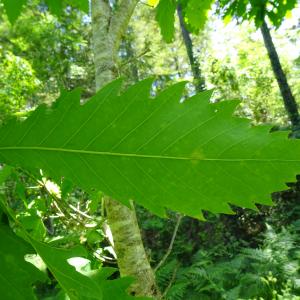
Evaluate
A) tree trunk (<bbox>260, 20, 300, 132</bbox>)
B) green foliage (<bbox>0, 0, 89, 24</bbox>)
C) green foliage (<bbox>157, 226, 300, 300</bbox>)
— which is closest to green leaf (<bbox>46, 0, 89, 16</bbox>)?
green foliage (<bbox>0, 0, 89, 24</bbox>)

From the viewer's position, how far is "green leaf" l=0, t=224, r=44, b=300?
0.46 m

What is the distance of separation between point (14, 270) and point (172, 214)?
7.03m

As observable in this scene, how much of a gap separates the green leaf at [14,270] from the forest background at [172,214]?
0.93 feet

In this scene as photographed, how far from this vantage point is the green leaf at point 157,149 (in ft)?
1.51

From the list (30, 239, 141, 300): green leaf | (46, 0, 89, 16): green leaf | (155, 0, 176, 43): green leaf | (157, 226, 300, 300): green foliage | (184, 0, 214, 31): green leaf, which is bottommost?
(157, 226, 300, 300): green foliage

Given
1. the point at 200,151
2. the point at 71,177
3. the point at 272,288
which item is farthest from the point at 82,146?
the point at 272,288

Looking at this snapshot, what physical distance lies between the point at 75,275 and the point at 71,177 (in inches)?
4.7

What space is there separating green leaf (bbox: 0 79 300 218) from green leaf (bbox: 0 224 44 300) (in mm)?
93

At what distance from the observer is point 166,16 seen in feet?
4.15

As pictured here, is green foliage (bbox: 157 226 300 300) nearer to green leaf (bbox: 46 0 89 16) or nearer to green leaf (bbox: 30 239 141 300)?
green leaf (bbox: 46 0 89 16)

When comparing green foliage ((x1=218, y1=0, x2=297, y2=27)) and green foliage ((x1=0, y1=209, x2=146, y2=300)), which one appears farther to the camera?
green foliage ((x1=218, y1=0, x2=297, y2=27))

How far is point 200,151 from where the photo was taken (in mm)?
465

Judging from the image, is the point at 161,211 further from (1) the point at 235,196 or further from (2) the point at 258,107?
(2) the point at 258,107

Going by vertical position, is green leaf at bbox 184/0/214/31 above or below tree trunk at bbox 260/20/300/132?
below
